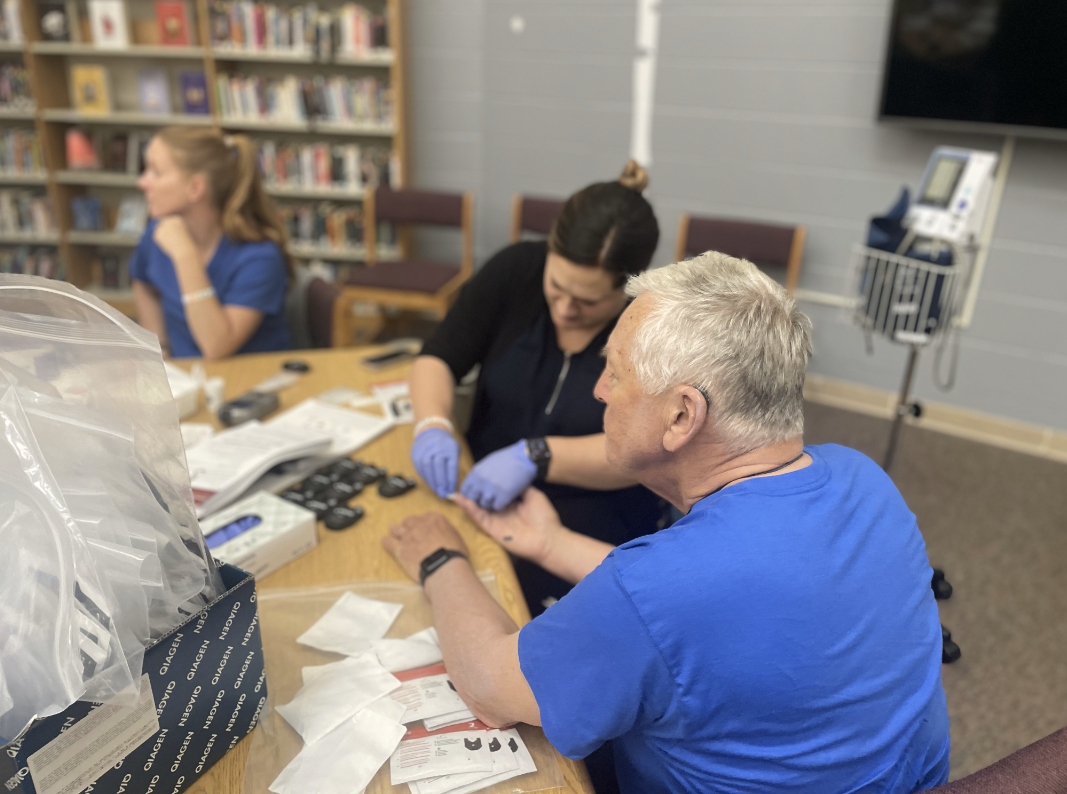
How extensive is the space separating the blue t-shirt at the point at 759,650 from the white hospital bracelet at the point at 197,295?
1491mm

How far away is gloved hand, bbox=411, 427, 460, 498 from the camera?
4.29 feet

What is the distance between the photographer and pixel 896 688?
757mm

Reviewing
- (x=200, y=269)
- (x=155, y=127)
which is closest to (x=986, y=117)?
(x=200, y=269)

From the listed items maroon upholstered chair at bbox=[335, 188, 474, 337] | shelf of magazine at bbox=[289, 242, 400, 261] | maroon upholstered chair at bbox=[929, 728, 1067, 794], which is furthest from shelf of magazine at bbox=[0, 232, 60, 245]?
maroon upholstered chair at bbox=[929, 728, 1067, 794]

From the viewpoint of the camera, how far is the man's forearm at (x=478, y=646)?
0.80 m

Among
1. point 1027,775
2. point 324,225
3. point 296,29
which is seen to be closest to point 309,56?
point 296,29

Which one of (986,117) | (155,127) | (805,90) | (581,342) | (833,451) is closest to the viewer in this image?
(833,451)

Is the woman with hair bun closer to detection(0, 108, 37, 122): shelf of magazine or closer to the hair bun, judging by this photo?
the hair bun

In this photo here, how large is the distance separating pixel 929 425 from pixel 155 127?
427 cm

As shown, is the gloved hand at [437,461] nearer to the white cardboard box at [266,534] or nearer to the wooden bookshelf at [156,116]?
the white cardboard box at [266,534]

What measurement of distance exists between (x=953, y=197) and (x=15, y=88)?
14.8 feet

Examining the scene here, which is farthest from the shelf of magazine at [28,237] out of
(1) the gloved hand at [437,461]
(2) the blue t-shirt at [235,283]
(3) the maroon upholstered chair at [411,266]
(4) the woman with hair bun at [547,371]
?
(1) the gloved hand at [437,461]

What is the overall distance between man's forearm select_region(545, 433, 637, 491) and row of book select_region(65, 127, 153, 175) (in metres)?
3.72

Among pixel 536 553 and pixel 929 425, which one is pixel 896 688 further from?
pixel 929 425
